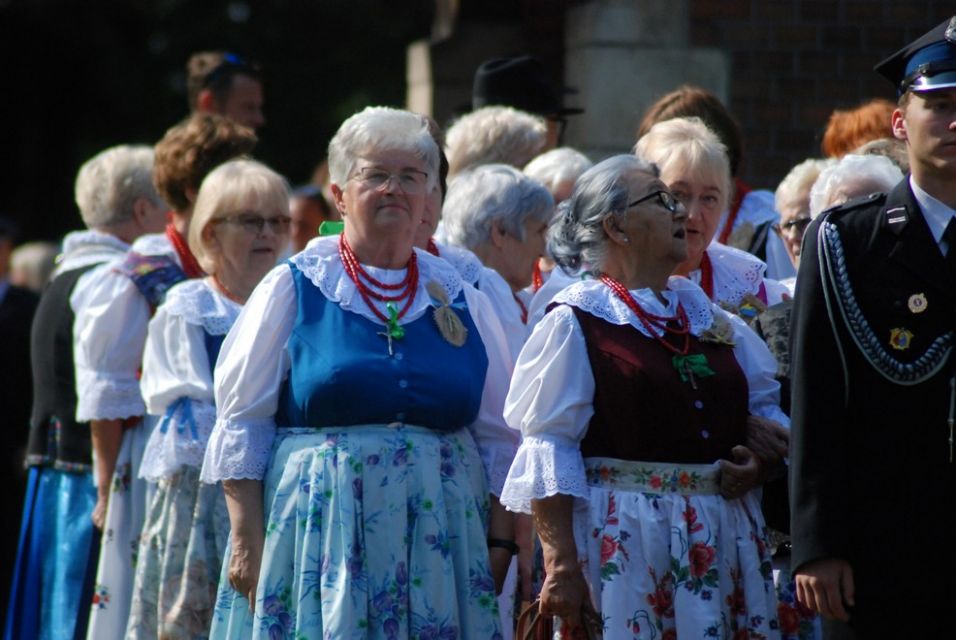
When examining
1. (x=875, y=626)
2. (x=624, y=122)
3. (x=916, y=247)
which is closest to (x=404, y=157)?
(x=916, y=247)

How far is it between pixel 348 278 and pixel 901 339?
1594 mm

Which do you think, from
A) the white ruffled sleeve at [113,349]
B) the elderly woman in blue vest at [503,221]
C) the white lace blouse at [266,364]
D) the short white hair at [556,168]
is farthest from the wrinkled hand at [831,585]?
the white ruffled sleeve at [113,349]

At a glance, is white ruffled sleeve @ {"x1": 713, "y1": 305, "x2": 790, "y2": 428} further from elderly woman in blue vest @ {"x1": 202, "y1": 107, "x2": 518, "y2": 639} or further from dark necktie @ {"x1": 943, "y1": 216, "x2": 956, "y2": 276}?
dark necktie @ {"x1": 943, "y1": 216, "x2": 956, "y2": 276}

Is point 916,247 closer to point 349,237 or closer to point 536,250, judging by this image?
point 349,237

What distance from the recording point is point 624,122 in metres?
8.70

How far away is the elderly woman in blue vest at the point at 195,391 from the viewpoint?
18.9 ft

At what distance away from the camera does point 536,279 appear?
20.8 feet

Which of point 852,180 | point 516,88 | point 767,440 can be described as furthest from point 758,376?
point 516,88

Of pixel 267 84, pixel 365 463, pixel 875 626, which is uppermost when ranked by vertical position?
pixel 267 84

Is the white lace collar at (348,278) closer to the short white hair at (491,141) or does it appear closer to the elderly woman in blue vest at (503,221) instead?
the elderly woman in blue vest at (503,221)

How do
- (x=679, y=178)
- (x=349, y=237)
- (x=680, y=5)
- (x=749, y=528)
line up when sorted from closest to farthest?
(x=749, y=528) → (x=349, y=237) → (x=679, y=178) → (x=680, y=5)

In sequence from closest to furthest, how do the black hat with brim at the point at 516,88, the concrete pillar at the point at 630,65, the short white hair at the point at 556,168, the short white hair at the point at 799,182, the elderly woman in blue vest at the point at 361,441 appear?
the elderly woman in blue vest at the point at 361,441 → the short white hair at the point at 799,182 → the short white hair at the point at 556,168 → the black hat with brim at the point at 516,88 → the concrete pillar at the point at 630,65

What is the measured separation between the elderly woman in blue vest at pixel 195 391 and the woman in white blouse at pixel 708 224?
141 cm

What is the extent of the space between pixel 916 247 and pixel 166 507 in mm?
2849
